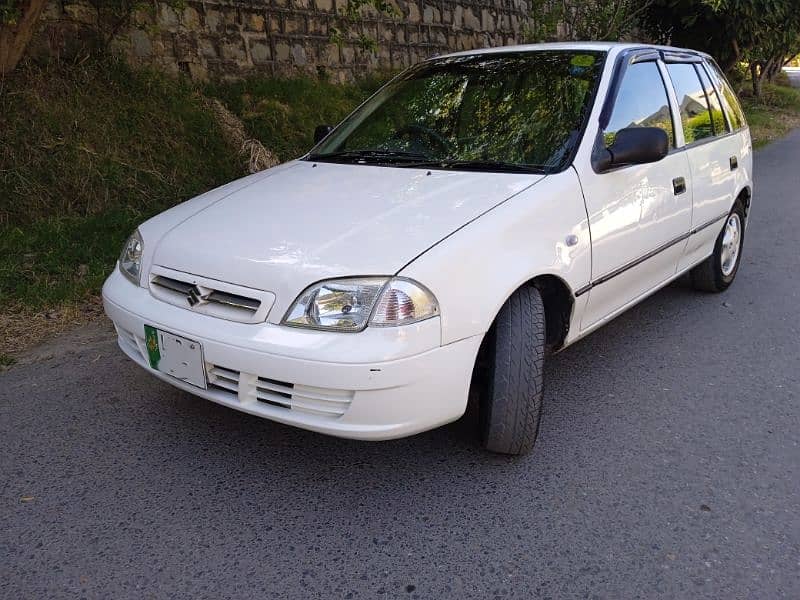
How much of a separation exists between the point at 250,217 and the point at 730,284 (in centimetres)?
373

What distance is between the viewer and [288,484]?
2723 mm

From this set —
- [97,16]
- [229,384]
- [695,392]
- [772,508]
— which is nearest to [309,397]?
[229,384]

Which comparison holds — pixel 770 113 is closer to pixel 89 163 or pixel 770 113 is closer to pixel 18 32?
pixel 89 163

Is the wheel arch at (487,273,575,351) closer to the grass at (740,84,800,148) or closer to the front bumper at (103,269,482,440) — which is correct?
the front bumper at (103,269,482,440)

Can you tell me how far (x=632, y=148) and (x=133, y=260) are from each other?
2.20m

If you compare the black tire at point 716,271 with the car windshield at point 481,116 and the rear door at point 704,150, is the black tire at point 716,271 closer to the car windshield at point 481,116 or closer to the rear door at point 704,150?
the rear door at point 704,150

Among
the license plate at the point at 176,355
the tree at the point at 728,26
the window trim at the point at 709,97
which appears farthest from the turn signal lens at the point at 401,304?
the tree at the point at 728,26

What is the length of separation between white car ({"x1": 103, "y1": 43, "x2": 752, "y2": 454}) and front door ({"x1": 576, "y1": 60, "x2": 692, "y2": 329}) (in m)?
0.01

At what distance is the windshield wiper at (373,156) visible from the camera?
11.3ft

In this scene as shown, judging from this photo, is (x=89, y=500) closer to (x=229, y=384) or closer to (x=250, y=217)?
(x=229, y=384)

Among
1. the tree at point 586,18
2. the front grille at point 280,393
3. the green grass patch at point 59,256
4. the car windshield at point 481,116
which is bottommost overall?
the green grass patch at point 59,256

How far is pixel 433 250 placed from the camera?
8.09 feet

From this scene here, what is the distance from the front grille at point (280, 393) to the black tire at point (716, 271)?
129 inches

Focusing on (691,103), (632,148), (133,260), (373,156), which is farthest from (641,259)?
(133,260)
